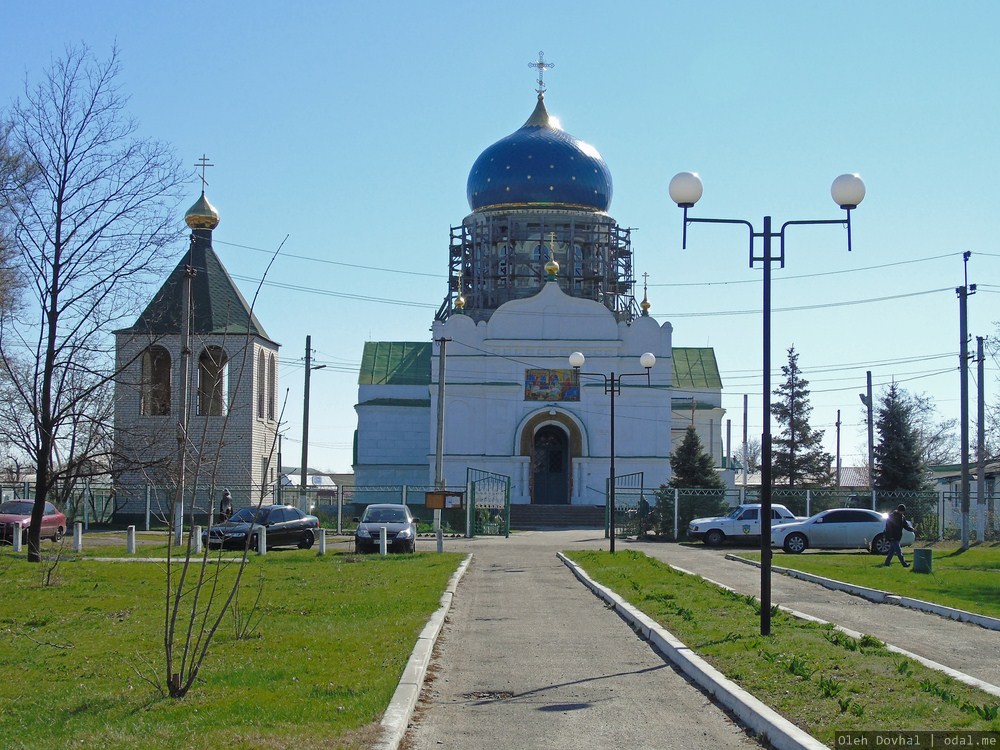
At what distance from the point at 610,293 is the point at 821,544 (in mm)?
26613

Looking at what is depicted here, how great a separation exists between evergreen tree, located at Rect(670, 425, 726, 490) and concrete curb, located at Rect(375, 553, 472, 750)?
3475 cm

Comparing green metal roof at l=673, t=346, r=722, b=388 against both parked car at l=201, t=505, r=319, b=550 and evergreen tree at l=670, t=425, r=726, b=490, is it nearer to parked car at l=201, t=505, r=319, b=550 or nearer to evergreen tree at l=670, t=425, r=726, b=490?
evergreen tree at l=670, t=425, r=726, b=490

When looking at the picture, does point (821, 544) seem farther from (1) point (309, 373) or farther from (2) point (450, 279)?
(2) point (450, 279)

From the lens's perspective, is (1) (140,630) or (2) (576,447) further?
(2) (576,447)

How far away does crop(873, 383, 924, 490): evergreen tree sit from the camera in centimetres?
5050

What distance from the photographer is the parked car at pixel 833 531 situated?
30.8m

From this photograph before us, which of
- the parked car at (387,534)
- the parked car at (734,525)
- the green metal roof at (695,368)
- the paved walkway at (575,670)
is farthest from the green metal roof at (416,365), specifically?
the paved walkway at (575,670)

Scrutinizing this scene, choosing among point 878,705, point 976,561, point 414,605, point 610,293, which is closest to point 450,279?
point 610,293

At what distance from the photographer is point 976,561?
2583 centimetres

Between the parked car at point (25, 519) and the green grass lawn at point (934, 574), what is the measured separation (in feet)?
59.2

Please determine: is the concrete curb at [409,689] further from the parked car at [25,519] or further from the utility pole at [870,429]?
the utility pole at [870,429]

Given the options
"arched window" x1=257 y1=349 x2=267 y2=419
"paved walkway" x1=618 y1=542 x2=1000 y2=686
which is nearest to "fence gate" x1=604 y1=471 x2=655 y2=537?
"arched window" x1=257 y1=349 x2=267 y2=419

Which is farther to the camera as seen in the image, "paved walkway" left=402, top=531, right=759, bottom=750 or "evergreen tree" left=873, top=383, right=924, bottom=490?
"evergreen tree" left=873, top=383, right=924, bottom=490

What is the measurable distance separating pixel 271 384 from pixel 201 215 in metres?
7.79
